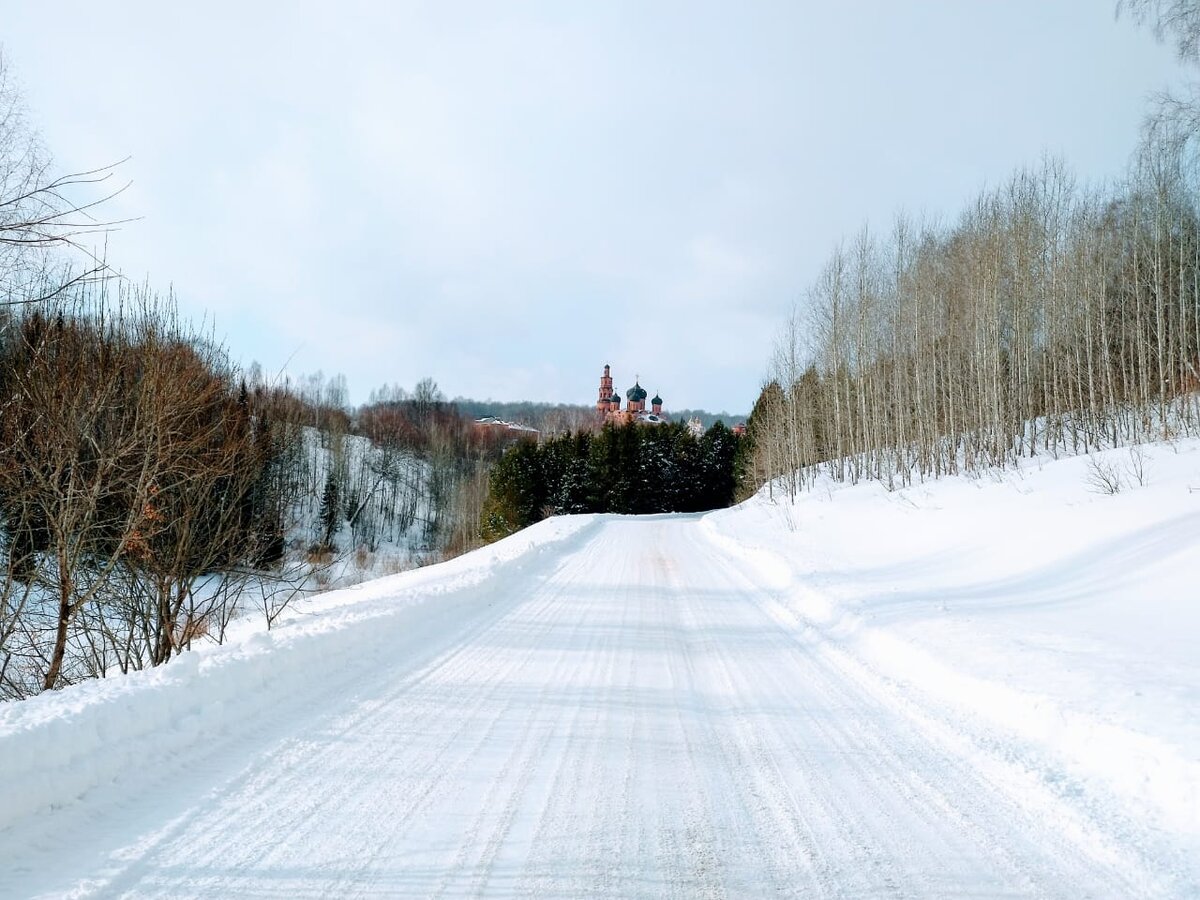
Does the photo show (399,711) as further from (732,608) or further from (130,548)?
(732,608)

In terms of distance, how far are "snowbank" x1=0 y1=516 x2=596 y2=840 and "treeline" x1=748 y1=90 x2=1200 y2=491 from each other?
1928 cm

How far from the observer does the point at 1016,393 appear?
23484 mm

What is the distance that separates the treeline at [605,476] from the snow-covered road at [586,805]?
166ft

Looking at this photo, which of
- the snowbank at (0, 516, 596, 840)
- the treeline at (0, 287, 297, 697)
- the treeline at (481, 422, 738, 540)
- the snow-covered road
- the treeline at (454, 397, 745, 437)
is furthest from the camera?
the treeline at (454, 397, 745, 437)

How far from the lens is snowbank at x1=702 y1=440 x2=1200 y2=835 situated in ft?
13.3

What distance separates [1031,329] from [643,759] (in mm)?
28013

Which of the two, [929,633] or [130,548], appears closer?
[929,633]

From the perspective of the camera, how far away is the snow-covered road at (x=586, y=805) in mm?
2721

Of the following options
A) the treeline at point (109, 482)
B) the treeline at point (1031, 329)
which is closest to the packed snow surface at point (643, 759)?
the treeline at point (109, 482)

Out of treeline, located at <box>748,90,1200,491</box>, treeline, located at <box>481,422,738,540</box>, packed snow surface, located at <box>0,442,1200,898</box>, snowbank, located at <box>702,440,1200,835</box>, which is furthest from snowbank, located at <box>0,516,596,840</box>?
treeline, located at <box>481,422,738,540</box>

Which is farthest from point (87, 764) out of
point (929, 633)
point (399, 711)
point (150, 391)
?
point (929, 633)

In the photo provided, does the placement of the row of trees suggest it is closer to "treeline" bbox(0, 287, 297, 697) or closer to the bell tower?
"treeline" bbox(0, 287, 297, 697)

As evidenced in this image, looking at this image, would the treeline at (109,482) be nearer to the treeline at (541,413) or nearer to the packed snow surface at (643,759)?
→ the packed snow surface at (643,759)

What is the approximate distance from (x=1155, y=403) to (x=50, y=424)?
25.6 metres
